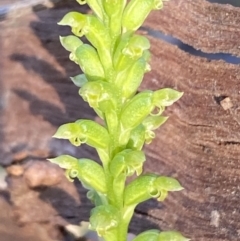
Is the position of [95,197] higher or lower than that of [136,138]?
lower

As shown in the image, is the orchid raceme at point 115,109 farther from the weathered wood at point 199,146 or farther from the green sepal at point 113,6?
the weathered wood at point 199,146

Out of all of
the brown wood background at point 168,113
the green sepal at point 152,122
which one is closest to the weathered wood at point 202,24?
the brown wood background at point 168,113

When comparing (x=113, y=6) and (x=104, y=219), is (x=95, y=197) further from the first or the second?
(x=113, y=6)

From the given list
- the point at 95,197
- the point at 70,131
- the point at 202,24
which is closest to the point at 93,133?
the point at 70,131

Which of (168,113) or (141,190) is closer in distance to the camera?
(141,190)

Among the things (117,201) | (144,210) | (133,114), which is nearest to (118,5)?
(133,114)

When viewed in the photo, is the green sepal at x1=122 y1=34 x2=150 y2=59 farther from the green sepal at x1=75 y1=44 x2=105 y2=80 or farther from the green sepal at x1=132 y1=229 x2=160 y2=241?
the green sepal at x1=132 y1=229 x2=160 y2=241
